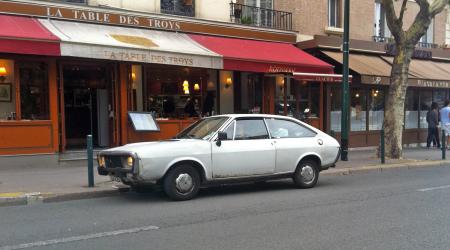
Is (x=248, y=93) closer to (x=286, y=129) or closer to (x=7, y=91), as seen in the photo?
(x=286, y=129)

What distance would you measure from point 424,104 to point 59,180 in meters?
17.1

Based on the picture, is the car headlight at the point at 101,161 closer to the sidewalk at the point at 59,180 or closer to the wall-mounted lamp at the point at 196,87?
the sidewalk at the point at 59,180

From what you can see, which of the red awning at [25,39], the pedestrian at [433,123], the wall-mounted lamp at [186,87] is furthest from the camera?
the pedestrian at [433,123]

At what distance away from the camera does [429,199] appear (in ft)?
29.4

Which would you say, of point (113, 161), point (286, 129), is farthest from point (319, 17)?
point (113, 161)

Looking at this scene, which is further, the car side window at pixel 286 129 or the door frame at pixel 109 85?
the door frame at pixel 109 85

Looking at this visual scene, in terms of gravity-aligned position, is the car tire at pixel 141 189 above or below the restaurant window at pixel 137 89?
below

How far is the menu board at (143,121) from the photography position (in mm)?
13516

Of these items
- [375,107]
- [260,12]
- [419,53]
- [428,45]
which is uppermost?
[260,12]

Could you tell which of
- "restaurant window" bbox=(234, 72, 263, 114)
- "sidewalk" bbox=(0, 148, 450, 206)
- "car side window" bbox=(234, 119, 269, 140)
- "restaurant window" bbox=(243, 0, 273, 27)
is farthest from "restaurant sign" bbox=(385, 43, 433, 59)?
"car side window" bbox=(234, 119, 269, 140)

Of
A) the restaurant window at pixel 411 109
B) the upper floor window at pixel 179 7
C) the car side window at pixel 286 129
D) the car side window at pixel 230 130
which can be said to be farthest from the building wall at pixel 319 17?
the car side window at pixel 230 130

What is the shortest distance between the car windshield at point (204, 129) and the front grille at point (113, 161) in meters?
1.49

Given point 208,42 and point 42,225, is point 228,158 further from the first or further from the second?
point 208,42

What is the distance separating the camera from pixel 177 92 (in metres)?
16.6
